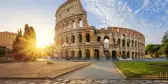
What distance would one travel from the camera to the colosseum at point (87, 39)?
55781 mm

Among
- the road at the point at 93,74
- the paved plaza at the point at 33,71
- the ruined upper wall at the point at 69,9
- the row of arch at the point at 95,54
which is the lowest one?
the road at the point at 93,74

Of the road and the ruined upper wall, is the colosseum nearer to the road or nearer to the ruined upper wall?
the ruined upper wall

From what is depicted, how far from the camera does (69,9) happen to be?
63750 millimetres

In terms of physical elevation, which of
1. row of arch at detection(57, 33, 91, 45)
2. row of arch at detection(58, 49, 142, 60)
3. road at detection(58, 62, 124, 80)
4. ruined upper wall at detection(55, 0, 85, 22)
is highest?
ruined upper wall at detection(55, 0, 85, 22)

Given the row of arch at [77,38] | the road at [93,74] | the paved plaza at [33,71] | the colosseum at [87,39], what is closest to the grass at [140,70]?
the road at [93,74]

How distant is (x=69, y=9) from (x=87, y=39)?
12400 millimetres

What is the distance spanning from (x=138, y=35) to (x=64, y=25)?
27445 mm

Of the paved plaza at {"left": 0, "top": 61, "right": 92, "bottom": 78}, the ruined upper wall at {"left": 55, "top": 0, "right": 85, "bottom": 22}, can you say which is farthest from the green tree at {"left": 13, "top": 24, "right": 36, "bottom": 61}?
the ruined upper wall at {"left": 55, "top": 0, "right": 85, "bottom": 22}

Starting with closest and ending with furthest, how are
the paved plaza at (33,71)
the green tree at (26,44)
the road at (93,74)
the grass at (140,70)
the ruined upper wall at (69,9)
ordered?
1. the road at (93,74)
2. the paved plaza at (33,71)
3. the grass at (140,70)
4. the green tree at (26,44)
5. the ruined upper wall at (69,9)

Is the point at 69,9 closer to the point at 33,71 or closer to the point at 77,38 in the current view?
the point at 77,38

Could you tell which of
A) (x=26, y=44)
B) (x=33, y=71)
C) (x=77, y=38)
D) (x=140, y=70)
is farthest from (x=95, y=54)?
(x=33, y=71)

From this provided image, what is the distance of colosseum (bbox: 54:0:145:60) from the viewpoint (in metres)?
55.8

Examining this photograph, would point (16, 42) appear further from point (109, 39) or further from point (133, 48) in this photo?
point (133, 48)

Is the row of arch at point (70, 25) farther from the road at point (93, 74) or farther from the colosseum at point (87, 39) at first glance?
the road at point (93, 74)
